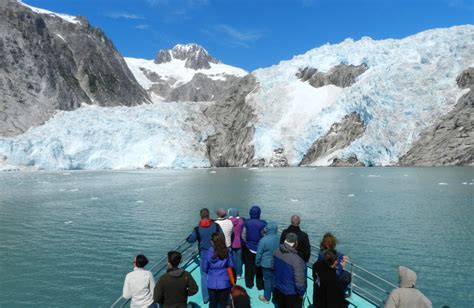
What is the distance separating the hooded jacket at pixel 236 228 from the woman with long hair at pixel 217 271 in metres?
2.10

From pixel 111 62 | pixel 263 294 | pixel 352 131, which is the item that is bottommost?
pixel 263 294

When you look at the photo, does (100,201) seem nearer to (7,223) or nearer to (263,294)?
(7,223)

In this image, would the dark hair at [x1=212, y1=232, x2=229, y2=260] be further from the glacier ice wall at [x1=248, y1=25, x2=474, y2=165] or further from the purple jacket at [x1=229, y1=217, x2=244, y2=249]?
the glacier ice wall at [x1=248, y1=25, x2=474, y2=165]

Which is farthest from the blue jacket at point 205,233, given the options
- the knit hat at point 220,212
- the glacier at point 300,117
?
the glacier at point 300,117

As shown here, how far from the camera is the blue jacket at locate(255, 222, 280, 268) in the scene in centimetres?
793

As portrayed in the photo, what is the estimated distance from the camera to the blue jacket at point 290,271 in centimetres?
652

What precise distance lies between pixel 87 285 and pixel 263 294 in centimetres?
659

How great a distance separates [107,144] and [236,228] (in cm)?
7579

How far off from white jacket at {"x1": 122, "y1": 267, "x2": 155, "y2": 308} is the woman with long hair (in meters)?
0.93

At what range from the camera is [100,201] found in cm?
3328

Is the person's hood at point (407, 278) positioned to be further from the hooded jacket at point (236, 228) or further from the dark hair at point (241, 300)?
the hooded jacket at point (236, 228)

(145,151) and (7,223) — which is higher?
(145,151)

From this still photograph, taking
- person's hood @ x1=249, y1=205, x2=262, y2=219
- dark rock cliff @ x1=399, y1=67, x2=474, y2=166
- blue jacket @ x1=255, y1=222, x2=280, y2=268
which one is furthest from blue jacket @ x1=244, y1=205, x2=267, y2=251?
dark rock cliff @ x1=399, y1=67, x2=474, y2=166

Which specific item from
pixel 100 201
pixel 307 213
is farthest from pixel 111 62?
pixel 307 213
